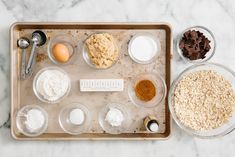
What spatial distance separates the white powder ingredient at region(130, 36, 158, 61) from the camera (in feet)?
5.03

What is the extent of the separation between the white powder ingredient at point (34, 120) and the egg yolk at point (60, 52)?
0.72 feet

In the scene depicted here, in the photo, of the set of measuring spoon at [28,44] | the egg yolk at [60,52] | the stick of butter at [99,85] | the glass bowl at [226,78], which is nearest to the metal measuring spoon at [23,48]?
the set of measuring spoon at [28,44]

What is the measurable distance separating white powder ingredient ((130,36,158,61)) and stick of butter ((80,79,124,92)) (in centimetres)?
12

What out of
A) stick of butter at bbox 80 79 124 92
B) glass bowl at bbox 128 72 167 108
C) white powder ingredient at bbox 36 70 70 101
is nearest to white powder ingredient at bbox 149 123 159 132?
glass bowl at bbox 128 72 167 108

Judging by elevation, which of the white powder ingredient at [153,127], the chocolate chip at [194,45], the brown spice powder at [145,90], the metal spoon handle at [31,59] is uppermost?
the chocolate chip at [194,45]

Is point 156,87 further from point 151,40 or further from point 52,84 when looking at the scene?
point 52,84

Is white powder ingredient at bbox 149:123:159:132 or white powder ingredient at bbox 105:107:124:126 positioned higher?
white powder ingredient at bbox 105:107:124:126

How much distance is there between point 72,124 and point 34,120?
0.48 ft

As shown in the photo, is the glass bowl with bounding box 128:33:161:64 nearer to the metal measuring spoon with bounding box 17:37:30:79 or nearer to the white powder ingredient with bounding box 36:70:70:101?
the white powder ingredient with bounding box 36:70:70:101

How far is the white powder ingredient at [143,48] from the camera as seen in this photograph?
1533 mm

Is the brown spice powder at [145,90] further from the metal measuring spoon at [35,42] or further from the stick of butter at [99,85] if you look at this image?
the metal measuring spoon at [35,42]

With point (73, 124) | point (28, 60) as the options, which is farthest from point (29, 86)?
point (73, 124)

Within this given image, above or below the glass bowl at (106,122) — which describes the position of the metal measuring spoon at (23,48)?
above

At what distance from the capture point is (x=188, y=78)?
153 centimetres
